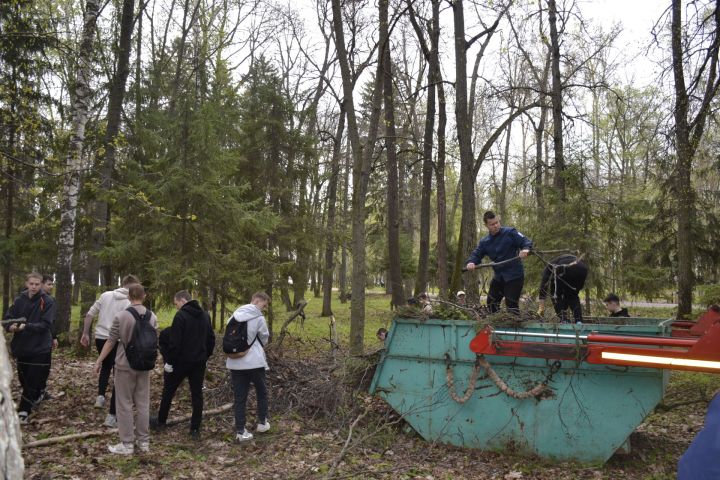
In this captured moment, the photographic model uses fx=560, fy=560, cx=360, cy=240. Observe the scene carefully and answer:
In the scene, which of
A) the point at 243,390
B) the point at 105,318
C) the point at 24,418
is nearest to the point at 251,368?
the point at 243,390

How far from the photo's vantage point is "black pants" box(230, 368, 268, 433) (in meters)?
6.69

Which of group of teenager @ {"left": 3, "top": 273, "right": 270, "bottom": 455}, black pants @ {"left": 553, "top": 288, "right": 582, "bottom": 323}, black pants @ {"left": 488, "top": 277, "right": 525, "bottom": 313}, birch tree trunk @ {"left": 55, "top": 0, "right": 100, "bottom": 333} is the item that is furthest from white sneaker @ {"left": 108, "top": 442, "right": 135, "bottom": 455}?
birch tree trunk @ {"left": 55, "top": 0, "right": 100, "bottom": 333}

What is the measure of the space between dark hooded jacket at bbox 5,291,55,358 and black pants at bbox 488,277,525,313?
18.4 ft

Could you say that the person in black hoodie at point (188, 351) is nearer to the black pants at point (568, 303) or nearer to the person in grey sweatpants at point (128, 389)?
the person in grey sweatpants at point (128, 389)

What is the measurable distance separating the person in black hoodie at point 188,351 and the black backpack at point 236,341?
1.23 ft

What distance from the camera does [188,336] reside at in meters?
6.74

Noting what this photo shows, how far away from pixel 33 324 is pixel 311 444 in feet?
11.8

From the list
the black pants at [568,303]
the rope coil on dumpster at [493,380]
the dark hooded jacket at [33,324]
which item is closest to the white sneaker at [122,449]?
the dark hooded jacket at [33,324]

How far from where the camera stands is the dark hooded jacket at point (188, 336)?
21.9 feet

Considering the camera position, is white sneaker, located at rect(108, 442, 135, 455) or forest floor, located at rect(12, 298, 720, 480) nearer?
forest floor, located at rect(12, 298, 720, 480)

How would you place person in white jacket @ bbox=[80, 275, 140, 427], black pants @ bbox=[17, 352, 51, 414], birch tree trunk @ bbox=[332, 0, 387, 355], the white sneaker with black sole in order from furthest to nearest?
birch tree trunk @ bbox=[332, 0, 387, 355]
person in white jacket @ bbox=[80, 275, 140, 427]
black pants @ bbox=[17, 352, 51, 414]
the white sneaker with black sole

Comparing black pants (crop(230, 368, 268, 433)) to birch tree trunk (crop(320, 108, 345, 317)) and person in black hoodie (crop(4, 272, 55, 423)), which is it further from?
birch tree trunk (crop(320, 108, 345, 317))

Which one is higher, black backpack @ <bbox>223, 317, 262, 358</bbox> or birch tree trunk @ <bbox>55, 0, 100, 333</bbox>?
birch tree trunk @ <bbox>55, 0, 100, 333</bbox>

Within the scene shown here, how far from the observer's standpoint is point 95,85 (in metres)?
16.1
